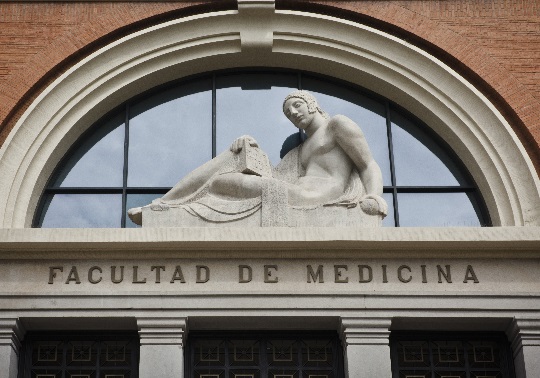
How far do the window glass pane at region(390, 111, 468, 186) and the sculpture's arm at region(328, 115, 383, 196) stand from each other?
3.44 ft

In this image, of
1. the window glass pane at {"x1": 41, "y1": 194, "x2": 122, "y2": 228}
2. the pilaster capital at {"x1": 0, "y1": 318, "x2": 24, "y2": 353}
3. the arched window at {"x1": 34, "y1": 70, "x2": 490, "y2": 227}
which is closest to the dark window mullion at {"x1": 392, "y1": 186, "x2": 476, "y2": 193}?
the arched window at {"x1": 34, "y1": 70, "x2": 490, "y2": 227}

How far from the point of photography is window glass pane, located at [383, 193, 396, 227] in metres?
17.5

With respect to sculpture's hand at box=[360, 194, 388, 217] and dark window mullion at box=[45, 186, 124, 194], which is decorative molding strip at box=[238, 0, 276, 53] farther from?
sculpture's hand at box=[360, 194, 388, 217]

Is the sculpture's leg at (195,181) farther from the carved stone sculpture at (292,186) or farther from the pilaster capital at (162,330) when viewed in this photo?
the pilaster capital at (162,330)

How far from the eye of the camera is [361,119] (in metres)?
18.4

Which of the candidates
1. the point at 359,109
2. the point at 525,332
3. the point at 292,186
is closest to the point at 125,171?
the point at 292,186

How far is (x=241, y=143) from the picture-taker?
17156 millimetres

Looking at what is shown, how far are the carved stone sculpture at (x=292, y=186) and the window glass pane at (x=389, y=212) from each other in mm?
837

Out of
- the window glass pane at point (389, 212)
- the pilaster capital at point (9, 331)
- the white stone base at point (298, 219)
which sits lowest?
the pilaster capital at point (9, 331)

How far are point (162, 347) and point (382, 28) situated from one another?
6140 millimetres

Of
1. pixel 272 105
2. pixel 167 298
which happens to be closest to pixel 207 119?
pixel 272 105

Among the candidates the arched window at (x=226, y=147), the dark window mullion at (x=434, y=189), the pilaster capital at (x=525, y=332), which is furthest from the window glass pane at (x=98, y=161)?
the pilaster capital at (x=525, y=332)

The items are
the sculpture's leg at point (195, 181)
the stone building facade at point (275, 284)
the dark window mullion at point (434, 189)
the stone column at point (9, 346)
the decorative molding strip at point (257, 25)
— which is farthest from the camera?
the decorative molding strip at point (257, 25)

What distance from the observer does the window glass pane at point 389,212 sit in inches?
689
